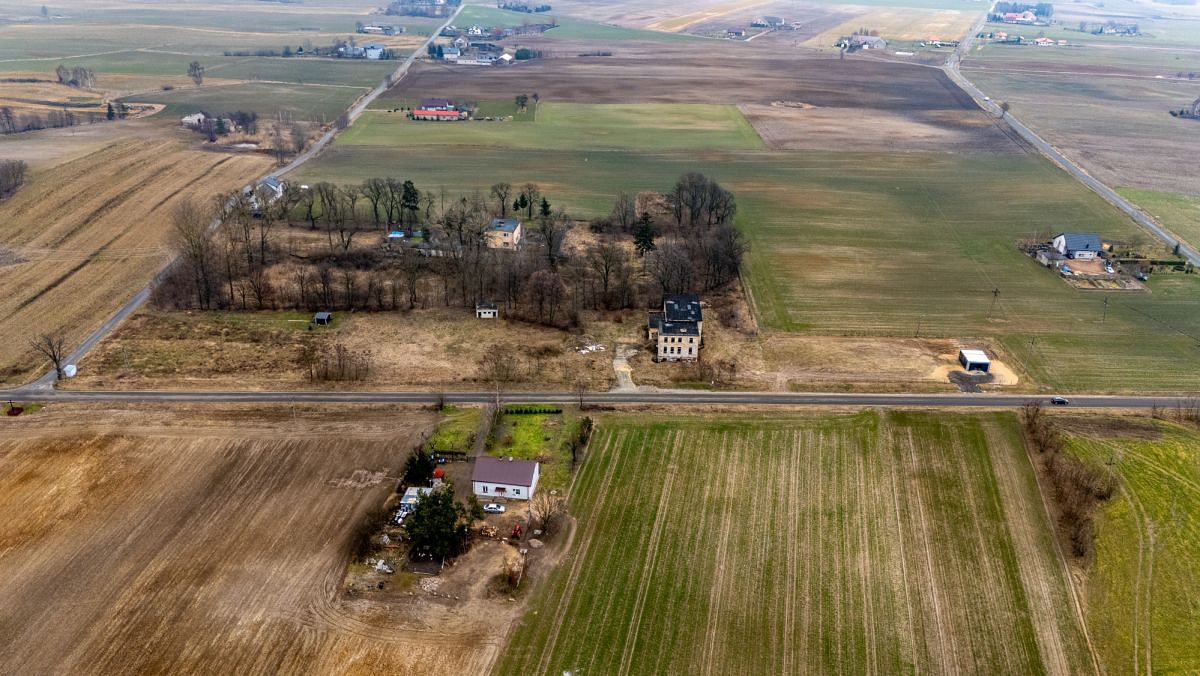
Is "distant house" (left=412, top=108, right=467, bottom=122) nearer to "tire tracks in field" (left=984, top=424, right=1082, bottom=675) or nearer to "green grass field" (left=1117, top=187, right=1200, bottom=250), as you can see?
"green grass field" (left=1117, top=187, right=1200, bottom=250)

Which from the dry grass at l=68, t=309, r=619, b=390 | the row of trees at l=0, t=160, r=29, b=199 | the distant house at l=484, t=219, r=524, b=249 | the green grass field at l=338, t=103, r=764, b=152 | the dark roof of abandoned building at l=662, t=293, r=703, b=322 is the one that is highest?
the green grass field at l=338, t=103, r=764, b=152

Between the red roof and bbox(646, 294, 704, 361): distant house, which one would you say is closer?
bbox(646, 294, 704, 361): distant house

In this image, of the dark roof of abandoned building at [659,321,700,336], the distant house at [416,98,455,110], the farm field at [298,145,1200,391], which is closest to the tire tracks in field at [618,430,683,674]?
the dark roof of abandoned building at [659,321,700,336]

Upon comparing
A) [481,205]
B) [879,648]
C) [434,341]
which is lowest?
[879,648]

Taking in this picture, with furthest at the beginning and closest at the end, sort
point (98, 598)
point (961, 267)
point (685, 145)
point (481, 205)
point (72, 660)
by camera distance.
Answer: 1. point (685, 145)
2. point (481, 205)
3. point (961, 267)
4. point (98, 598)
5. point (72, 660)

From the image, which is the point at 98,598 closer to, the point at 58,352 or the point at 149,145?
the point at 58,352

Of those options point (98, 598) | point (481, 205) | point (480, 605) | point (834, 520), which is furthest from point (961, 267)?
point (98, 598)

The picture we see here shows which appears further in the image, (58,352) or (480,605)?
(58,352)

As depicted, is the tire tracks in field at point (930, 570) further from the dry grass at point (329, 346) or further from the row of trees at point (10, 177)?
the row of trees at point (10, 177)
